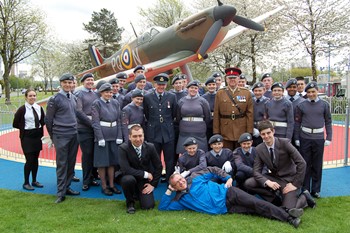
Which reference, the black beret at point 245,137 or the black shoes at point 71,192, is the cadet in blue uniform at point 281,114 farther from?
the black shoes at point 71,192

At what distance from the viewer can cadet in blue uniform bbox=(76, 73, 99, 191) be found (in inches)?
204

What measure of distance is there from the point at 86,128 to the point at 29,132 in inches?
37.9

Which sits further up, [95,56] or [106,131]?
[95,56]

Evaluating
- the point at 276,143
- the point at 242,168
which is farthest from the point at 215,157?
the point at 276,143

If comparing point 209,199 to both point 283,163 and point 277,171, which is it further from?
point 283,163

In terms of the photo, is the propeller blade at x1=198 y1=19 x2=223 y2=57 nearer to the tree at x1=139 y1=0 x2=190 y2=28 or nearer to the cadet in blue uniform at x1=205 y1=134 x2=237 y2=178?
the cadet in blue uniform at x1=205 y1=134 x2=237 y2=178

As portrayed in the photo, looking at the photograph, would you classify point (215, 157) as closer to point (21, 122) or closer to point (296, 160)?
point (296, 160)

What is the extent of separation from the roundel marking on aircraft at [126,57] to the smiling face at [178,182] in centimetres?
913

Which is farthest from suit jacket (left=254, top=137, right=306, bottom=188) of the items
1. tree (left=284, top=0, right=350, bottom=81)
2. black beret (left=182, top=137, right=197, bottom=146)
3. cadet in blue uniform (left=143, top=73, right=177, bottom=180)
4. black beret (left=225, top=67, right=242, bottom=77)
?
tree (left=284, top=0, right=350, bottom=81)

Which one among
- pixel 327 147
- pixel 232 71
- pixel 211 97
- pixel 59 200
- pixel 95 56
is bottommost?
pixel 59 200

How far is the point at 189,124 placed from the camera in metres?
5.08

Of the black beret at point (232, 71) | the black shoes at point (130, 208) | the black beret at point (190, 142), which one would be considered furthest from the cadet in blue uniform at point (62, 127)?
the black beret at point (232, 71)

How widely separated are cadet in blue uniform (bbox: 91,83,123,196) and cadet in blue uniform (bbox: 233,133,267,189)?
1.80m

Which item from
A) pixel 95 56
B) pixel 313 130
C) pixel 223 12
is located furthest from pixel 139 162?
pixel 95 56
